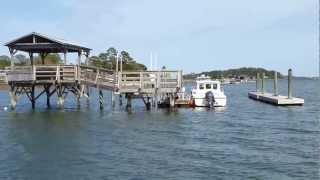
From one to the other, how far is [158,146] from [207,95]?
73.8ft

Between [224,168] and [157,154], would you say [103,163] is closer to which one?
[157,154]

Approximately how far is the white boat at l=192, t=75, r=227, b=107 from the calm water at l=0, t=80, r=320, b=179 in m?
6.49

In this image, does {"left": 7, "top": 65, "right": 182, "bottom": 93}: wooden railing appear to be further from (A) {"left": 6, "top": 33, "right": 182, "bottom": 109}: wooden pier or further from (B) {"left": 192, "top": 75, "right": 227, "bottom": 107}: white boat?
(B) {"left": 192, "top": 75, "right": 227, "bottom": 107}: white boat

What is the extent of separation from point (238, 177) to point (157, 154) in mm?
5161

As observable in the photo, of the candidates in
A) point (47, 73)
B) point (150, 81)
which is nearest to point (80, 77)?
point (47, 73)

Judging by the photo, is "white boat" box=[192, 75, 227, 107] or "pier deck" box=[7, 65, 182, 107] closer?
"pier deck" box=[7, 65, 182, 107]

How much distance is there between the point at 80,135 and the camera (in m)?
30.5

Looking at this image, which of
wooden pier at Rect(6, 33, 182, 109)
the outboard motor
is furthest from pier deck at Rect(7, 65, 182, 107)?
the outboard motor

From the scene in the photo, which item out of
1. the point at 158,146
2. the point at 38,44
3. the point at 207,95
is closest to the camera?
the point at 158,146

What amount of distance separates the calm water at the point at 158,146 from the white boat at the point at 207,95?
6488 millimetres

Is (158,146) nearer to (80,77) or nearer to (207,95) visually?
(80,77)

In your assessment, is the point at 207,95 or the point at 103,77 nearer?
the point at 103,77

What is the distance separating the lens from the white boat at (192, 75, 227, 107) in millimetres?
48625

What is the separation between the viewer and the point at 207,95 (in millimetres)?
48719
